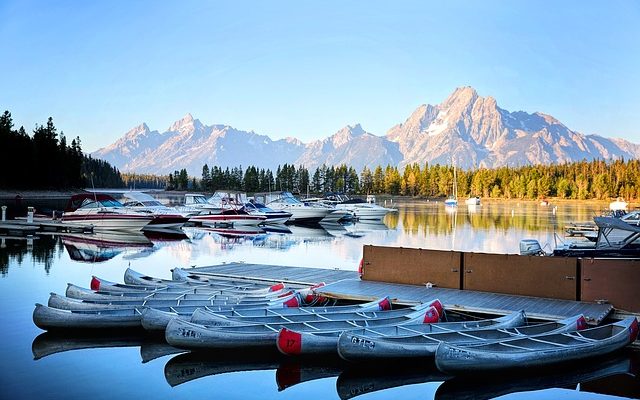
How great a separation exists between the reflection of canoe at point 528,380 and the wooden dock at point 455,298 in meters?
1.21

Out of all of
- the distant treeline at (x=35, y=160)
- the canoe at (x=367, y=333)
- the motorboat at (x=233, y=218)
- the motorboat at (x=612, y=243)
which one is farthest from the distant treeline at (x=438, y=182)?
the canoe at (x=367, y=333)

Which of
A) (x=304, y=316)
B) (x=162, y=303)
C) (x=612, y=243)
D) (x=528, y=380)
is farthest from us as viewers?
(x=612, y=243)

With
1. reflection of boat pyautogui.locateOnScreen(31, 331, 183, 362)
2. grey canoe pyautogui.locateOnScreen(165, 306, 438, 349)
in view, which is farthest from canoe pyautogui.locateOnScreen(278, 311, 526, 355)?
reflection of boat pyautogui.locateOnScreen(31, 331, 183, 362)

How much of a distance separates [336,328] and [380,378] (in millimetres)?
1929

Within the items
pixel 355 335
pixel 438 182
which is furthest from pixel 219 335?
pixel 438 182

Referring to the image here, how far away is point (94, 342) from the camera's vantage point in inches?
622

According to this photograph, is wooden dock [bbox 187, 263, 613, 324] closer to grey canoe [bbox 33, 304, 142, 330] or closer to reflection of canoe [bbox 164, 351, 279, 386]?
reflection of canoe [bbox 164, 351, 279, 386]

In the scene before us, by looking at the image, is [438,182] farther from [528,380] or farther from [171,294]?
[528,380]

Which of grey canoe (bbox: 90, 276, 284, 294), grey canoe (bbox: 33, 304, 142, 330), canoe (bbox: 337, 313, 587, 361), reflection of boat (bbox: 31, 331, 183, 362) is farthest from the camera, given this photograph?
grey canoe (bbox: 90, 276, 284, 294)

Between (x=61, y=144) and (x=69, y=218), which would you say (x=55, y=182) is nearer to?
(x=61, y=144)

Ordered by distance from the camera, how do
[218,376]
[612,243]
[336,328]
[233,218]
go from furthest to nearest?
[233,218] → [612,243] → [336,328] → [218,376]

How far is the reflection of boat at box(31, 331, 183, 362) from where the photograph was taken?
15.2 meters

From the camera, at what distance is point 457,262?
1816 cm

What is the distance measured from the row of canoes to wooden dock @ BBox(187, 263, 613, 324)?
1.77ft
